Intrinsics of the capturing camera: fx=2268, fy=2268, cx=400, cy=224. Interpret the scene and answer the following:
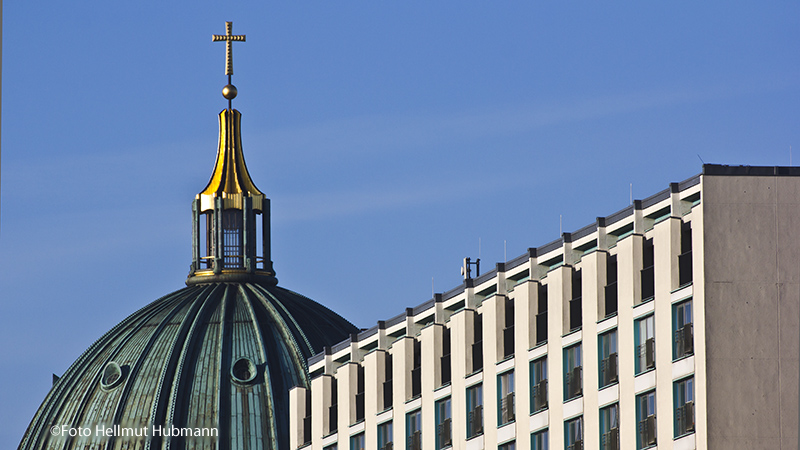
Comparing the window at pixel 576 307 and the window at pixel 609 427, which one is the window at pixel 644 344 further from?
the window at pixel 576 307

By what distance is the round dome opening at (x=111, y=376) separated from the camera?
140 metres

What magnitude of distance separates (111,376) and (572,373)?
254ft

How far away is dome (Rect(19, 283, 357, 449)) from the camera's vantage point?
5487 inches

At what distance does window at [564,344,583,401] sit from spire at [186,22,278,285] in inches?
3201

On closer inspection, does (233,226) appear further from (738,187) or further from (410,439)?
(738,187)

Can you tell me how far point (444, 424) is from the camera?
245 ft

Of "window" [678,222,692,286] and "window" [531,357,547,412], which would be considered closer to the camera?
"window" [678,222,692,286]

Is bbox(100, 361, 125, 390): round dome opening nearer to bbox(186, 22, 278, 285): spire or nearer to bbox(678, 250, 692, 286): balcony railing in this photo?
bbox(186, 22, 278, 285): spire

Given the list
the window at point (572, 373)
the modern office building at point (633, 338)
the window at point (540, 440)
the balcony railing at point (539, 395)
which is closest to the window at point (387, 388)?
the modern office building at point (633, 338)

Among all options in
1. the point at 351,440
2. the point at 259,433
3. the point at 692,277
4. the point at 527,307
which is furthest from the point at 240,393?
the point at 692,277

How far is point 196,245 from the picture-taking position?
498ft

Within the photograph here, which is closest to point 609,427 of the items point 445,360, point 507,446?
point 507,446

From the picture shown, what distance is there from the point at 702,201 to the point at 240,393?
268ft

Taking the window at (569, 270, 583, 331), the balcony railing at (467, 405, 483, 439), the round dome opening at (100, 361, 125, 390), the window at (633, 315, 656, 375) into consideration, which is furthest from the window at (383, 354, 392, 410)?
the round dome opening at (100, 361, 125, 390)
